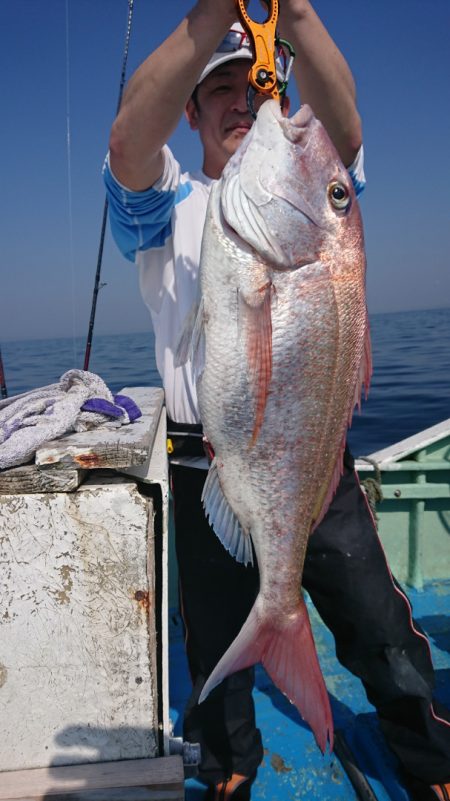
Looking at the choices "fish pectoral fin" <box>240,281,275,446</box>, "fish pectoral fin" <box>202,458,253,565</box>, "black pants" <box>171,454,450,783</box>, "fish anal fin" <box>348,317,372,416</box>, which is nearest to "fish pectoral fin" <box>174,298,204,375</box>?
"fish pectoral fin" <box>240,281,275,446</box>

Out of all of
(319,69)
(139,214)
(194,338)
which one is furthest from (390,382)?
(194,338)

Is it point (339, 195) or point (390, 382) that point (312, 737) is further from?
point (390, 382)

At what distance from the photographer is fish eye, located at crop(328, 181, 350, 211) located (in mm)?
1640

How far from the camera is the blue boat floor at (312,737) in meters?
2.52

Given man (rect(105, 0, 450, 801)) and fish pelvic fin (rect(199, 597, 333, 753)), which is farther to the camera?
man (rect(105, 0, 450, 801))

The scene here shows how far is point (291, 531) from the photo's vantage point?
1.71m

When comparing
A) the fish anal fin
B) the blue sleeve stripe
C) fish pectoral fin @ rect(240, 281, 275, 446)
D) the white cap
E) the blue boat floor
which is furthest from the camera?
the blue boat floor

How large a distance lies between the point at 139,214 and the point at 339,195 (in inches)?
32.5

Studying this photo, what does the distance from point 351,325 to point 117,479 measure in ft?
2.56

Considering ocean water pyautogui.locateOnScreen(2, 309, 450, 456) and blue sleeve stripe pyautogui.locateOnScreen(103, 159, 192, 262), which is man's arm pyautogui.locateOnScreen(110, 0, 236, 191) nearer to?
blue sleeve stripe pyautogui.locateOnScreen(103, 159, 192, 262)

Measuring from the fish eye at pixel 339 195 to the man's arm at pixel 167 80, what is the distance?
1.70 feet

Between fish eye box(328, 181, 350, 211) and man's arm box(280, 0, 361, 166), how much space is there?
0.40 metres

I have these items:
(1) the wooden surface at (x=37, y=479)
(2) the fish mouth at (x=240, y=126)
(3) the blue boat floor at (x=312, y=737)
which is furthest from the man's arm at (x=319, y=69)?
(3) the blue boat floor at (x=312, y=737)

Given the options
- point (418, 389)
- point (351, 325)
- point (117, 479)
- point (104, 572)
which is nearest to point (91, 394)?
point (117, 479)
